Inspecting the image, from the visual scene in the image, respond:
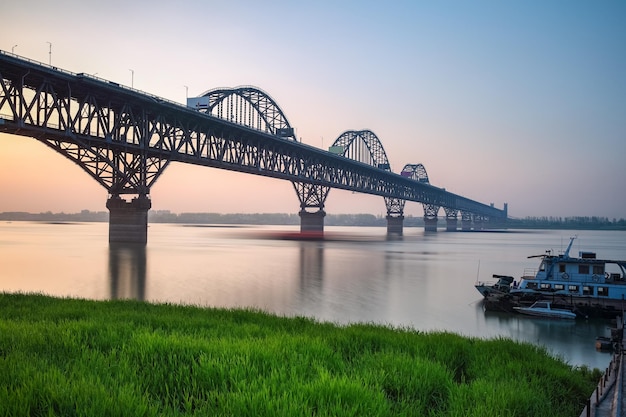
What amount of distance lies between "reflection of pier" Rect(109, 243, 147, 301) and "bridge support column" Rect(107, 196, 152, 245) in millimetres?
2334

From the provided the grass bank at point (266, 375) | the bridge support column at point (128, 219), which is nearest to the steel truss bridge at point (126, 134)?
the bridge support column at point (128, 219)

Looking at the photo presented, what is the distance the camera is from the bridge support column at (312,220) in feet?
465

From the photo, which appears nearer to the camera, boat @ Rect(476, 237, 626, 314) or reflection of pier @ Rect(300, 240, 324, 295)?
boat @ Rect(476, 237, 626, 314)

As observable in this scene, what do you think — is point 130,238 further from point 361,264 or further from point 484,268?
point 484,268

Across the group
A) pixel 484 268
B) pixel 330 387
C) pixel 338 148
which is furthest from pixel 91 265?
pixel 338 148

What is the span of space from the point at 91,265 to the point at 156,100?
1018 inches

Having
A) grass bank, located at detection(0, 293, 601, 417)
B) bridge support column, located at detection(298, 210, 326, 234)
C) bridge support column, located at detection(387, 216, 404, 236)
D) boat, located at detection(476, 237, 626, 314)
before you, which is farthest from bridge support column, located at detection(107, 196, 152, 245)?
bridge support column, located at detection(387, 216, 404, 236)

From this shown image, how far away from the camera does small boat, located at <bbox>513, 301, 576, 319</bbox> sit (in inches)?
1082

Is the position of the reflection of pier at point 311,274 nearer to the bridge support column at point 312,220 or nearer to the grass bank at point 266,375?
the grass bank at point 266,375

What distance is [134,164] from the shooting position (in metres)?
68.3

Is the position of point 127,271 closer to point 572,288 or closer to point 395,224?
point 572,288

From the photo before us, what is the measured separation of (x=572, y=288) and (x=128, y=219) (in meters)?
59.6

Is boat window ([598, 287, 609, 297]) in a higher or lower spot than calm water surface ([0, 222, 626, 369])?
higher

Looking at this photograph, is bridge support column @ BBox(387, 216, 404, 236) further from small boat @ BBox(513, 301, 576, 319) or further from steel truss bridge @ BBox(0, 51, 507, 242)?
small boat @ BBox(513, 301, 576, 319)
